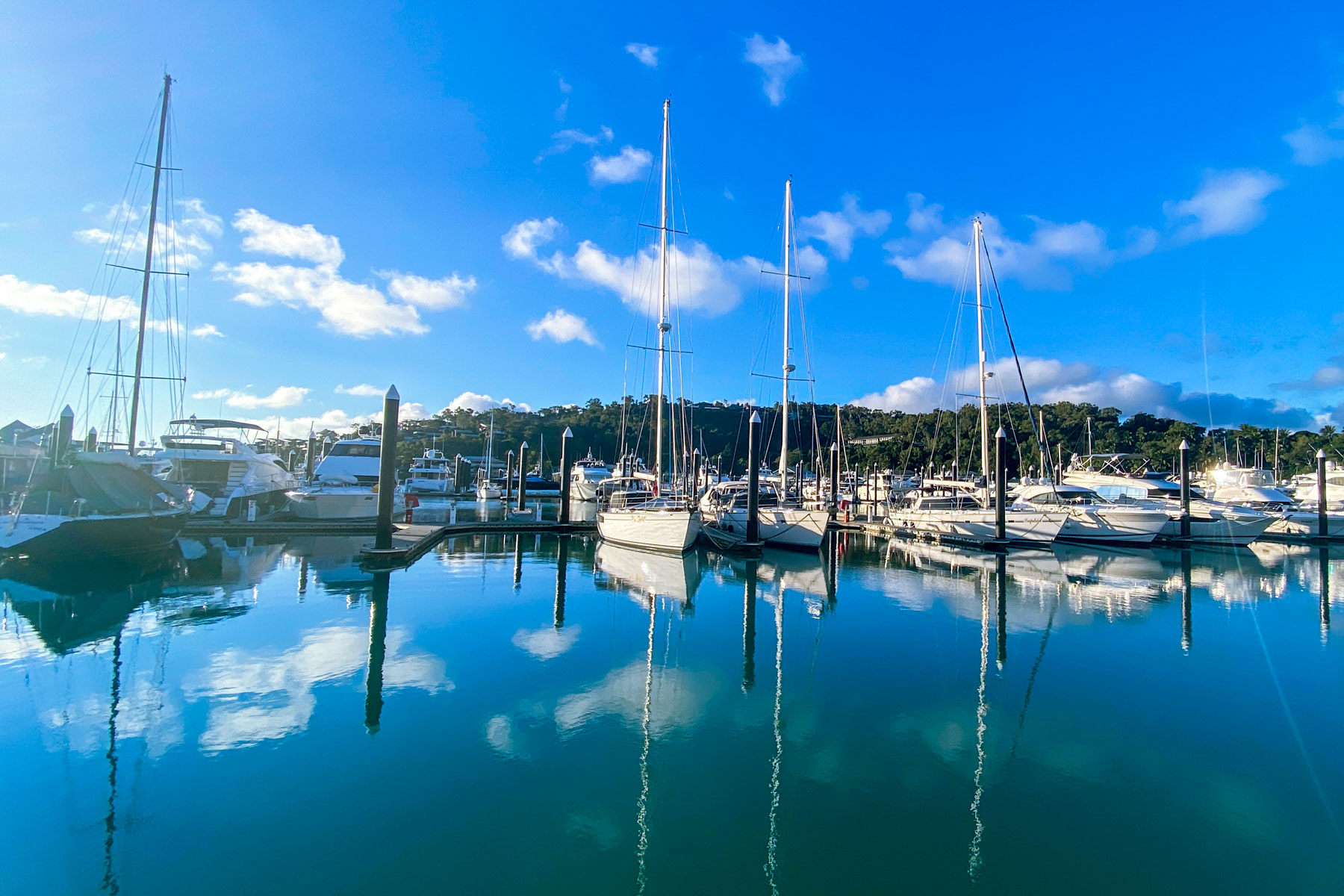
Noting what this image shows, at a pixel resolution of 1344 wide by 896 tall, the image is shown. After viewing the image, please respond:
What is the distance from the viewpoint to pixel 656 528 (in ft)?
76.7

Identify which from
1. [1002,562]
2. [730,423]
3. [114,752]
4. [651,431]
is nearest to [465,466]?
[730,423]

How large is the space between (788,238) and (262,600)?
26.7 meters

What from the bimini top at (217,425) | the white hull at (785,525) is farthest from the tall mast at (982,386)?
the bimini top at (217,425)

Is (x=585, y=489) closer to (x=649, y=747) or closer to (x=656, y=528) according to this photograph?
(x=656, y=528)

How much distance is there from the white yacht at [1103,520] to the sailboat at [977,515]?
784 mm

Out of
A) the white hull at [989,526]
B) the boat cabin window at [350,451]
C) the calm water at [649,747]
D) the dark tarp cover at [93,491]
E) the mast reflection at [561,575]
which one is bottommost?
the mast reflection at [561,575]

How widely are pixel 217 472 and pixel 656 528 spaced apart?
21.2 m

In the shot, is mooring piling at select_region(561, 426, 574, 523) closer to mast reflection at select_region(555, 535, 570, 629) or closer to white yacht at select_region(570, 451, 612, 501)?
mast reflection at select_region(555, 535, 570, 629)

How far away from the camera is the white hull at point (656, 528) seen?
22625mm

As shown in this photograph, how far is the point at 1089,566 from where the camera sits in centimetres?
2286

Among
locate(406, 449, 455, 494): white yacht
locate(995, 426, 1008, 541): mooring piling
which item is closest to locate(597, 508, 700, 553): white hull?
locate(995, 426, 1008, 541): mooring piling

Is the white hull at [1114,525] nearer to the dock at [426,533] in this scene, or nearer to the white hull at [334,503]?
the dock at [426,533]

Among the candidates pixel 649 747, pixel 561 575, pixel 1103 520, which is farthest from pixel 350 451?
pixel 1103 520

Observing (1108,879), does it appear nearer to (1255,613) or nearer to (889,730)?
(889,730)
